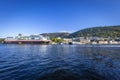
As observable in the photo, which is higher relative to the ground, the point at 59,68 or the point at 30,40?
the point at 30,40

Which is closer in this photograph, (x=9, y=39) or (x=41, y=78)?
(x=41, y=78)

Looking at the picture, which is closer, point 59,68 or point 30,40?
point 59,68

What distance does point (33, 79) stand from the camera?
13.7m

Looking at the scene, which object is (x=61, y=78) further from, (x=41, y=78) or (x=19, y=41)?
(x=19, y=41)

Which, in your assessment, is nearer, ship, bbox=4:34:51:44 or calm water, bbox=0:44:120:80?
calm water, bbox=0:44:120:80

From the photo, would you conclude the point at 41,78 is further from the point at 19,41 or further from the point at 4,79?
the point at 19,41

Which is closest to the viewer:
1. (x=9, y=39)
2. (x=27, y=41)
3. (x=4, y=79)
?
(x=4, y=79)

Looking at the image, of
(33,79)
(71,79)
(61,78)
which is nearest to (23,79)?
(33,79)

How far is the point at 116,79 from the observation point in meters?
13.9

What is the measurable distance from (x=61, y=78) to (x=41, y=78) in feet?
6.10

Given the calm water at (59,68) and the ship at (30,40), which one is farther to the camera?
the ship at (30,40)

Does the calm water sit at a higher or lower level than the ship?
lower

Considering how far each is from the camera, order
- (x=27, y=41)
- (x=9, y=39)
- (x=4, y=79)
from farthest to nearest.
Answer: (x=9, y=39), (x=27, y=41), (x=4, y=79)

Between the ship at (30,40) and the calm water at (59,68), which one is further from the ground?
the ship at (30,40)
